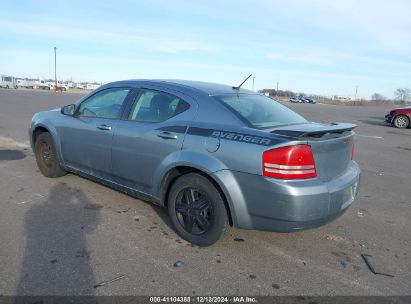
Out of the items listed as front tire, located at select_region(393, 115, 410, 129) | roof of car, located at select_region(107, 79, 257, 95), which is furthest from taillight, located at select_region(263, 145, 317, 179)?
front tire, located at select_region(393, 115, 410, 129)

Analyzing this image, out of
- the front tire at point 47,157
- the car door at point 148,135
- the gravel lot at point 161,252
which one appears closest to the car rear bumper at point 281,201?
the gravel lot at point 161,252

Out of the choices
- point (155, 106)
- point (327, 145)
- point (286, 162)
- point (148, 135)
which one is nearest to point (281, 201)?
point (286, 162)

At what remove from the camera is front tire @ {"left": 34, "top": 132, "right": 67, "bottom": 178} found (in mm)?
5684

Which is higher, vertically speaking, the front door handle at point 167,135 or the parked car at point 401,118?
the front door handle at point 167,135

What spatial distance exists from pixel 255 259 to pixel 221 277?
1.61 feet

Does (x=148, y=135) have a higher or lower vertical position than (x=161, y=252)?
higher

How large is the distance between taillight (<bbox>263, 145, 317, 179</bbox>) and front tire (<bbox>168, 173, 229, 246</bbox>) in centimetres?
61

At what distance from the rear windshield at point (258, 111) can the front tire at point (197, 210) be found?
77 centimetres

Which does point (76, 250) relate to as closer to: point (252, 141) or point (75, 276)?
point (75, 276)

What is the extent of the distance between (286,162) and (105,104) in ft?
8.95

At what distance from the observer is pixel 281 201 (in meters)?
3.23

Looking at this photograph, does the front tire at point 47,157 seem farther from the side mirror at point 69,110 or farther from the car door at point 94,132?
the side mirror at point 69,110

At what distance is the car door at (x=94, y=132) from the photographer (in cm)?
467

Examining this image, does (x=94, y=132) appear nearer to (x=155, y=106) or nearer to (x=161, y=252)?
(x=155, y=106)
